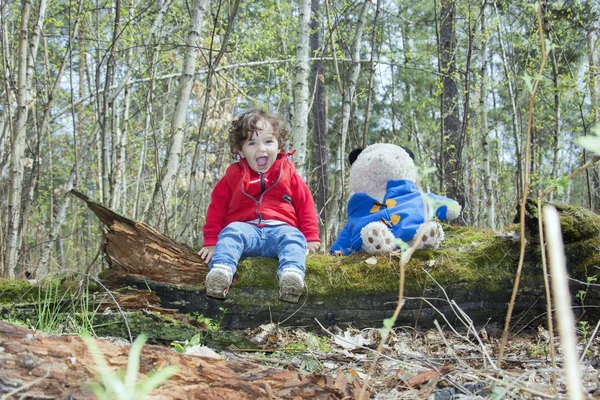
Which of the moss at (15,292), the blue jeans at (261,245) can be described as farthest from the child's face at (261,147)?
the moss at (15,292)

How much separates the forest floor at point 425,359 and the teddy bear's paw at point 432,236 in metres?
0.61

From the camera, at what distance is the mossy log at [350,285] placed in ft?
10.4

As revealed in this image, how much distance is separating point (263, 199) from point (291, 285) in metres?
1.11

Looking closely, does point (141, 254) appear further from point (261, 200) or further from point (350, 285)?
point (350, 285)

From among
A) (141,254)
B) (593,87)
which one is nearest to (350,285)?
(141,254)

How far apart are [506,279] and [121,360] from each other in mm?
2676

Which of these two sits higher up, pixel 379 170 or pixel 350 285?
pixel 379 170

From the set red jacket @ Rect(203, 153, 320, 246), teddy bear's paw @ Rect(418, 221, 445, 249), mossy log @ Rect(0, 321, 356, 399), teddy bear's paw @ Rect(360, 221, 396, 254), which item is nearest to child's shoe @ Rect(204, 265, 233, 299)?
red jacket @ Rect(203, 153, 320, 246)

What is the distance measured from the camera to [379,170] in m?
4.02

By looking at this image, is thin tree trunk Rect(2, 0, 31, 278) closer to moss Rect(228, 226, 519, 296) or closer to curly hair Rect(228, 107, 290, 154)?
curly hair Rect(228, 107, 290, 154)

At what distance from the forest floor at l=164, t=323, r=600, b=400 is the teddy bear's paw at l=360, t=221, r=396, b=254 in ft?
1.97

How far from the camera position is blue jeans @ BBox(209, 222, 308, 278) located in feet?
10.3

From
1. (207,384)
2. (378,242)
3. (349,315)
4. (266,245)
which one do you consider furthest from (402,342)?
(207,384)

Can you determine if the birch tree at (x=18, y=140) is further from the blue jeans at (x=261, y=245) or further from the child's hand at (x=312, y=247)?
the child's hand at (x=312, y=247)
